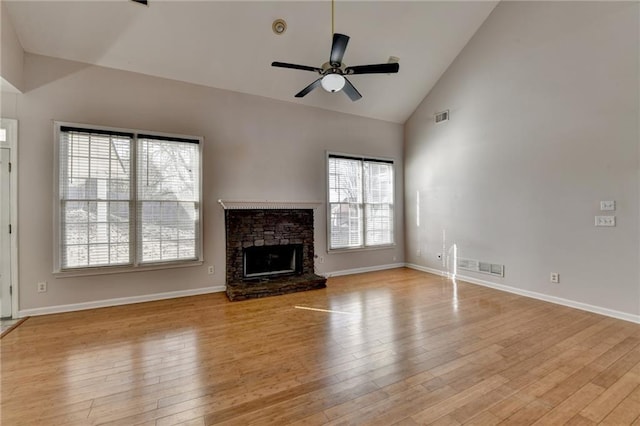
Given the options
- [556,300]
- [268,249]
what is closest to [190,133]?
[268,249]

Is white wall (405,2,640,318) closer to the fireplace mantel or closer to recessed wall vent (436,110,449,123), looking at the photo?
recessed wall vent (436,110,449,123)

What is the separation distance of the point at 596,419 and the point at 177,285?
4821mm

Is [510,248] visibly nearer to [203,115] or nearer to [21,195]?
[203,115]

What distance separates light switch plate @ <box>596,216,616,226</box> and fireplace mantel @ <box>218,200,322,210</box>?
401 cm

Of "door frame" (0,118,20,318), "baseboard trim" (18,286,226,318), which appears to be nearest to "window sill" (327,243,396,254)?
"baseboard trim" (18,286,226,318)

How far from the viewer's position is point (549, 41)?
4043 millimetres

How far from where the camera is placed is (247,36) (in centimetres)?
414

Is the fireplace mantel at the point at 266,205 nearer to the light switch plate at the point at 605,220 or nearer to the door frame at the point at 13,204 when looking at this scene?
the door frame at the point at 13,204

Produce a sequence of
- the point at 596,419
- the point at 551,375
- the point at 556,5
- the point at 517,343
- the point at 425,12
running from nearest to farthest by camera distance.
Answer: the point at 596,419 < the point at 551,375 < the point at 517,343 < the point at 556,5 < the point at 425,12

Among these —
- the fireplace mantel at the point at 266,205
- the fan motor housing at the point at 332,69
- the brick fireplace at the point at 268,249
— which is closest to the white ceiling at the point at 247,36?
the fan motor housing at the point at 332,69

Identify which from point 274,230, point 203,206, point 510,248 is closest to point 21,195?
point 203,206

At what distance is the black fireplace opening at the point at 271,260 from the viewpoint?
16.6ft

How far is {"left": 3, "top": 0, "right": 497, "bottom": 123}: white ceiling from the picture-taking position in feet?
11.7

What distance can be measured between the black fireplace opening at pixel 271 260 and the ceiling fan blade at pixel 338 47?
3.26 meters
